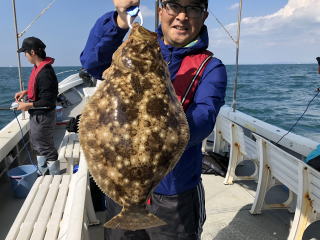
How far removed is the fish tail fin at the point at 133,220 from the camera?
149 cm

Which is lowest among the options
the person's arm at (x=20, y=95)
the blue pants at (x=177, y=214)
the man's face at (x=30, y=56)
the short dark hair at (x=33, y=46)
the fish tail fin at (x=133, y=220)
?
the blue pants at (x=177, y=214)

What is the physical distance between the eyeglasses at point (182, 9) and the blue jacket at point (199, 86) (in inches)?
8.8

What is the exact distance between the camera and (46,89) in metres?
5.56

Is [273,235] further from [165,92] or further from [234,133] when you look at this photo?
[165,92]

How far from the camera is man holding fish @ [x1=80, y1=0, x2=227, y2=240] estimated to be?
177cm

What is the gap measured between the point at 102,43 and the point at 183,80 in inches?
22.6

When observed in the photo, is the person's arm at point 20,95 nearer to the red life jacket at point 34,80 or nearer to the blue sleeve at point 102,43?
the red life jacket at point 34,80

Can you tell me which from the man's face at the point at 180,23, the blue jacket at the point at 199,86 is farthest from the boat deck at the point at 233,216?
the man's face at the point at 180,23

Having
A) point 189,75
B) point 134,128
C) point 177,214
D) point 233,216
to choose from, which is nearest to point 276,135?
point 233,216

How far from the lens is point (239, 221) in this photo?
13.8 feet

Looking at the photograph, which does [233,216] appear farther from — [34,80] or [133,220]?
[34,80]

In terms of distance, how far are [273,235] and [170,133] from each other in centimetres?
319

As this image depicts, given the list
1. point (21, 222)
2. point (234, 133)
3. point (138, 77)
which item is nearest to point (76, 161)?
point (21, 222)

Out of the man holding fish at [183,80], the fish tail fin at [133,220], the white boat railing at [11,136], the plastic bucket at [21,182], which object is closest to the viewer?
the fish tail fin at [133,220]
